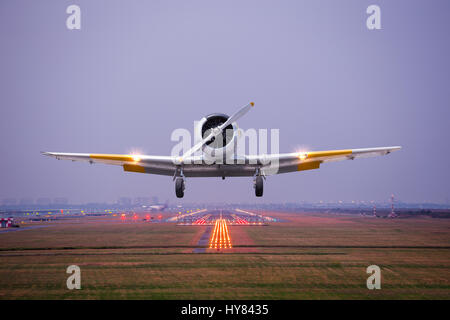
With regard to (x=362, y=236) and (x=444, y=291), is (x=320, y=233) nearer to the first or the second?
(x=362, y=236)

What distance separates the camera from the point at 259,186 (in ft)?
48.4

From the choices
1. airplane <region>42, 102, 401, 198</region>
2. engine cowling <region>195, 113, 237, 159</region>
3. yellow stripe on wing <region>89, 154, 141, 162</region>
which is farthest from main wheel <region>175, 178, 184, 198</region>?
yellow stripe on wing <region>89, 154, 141, 162</region>

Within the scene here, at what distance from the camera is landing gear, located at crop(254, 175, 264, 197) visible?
48.1ft

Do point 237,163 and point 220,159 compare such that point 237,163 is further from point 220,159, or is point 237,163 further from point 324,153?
point 324,153

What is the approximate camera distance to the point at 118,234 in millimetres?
191125

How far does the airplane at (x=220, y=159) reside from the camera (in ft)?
48.1

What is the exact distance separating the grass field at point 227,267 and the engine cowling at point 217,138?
9270cm

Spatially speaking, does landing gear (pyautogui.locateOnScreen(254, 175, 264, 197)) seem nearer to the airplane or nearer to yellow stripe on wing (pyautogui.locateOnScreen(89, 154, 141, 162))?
the airplane

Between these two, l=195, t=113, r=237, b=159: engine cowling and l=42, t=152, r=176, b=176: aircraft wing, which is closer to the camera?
l=195, t=113, r=237, b=159: engine cowling

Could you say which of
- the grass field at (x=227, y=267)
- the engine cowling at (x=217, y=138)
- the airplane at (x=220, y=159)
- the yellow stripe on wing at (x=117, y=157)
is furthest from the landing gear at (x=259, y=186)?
the grass field at (x=227, y=267)

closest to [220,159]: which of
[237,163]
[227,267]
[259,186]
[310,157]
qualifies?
[237,163]

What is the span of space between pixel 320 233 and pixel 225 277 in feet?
327

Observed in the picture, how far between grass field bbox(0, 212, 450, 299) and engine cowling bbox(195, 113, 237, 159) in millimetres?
92696

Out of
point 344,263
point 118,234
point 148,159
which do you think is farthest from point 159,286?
point 148,159
